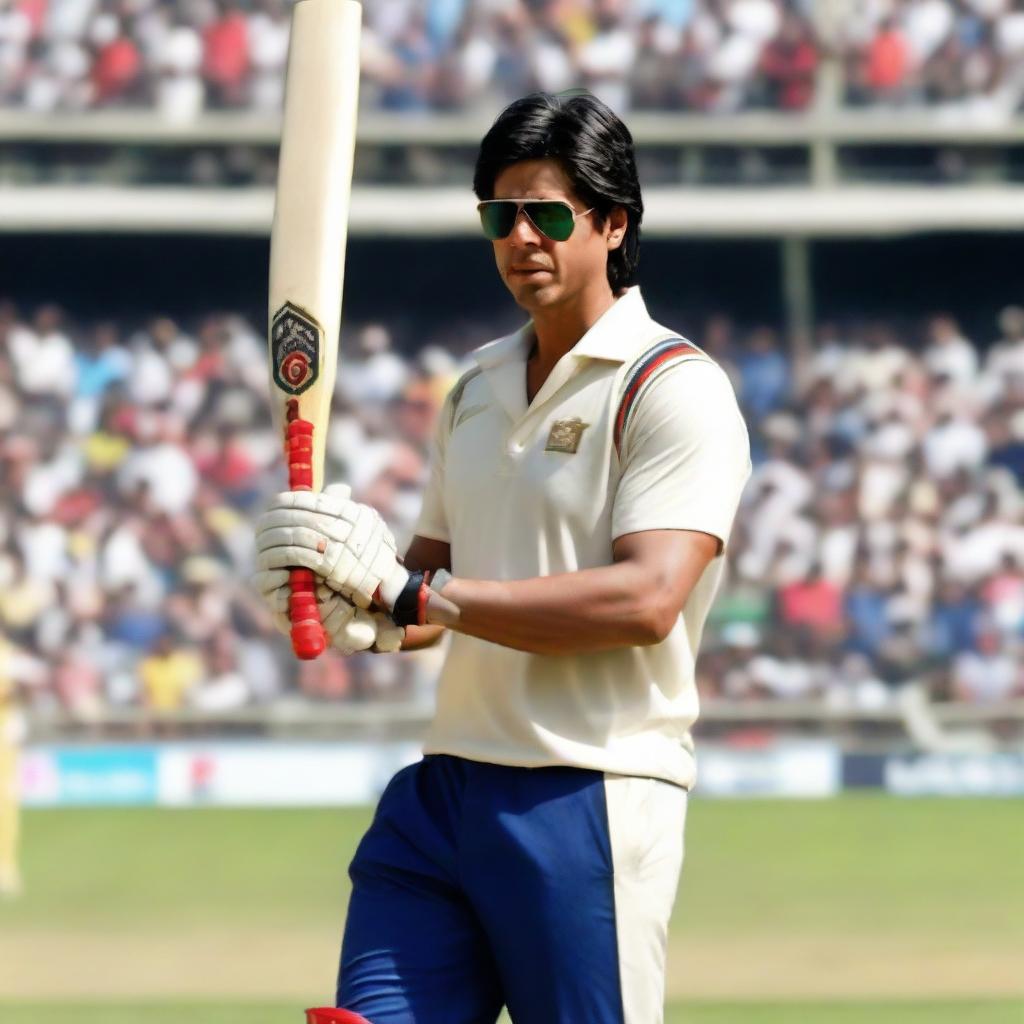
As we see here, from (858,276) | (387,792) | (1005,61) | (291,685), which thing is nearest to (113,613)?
(291,685)

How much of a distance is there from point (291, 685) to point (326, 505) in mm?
11612

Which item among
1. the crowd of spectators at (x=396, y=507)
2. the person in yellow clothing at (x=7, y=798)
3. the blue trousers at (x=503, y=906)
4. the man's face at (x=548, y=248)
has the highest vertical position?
the crowd of spectators at (x=396, y=507)

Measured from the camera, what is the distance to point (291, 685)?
14281mm

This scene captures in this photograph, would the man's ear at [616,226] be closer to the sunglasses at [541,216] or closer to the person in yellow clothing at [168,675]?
the sunglasses at [541,216]

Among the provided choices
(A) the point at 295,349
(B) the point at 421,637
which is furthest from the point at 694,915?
(A) the point at 295,349

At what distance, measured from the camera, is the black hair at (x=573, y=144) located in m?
2.95

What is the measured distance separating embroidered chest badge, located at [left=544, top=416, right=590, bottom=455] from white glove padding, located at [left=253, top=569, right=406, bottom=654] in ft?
1.08

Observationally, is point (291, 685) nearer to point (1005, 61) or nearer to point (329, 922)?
point (329, 922)

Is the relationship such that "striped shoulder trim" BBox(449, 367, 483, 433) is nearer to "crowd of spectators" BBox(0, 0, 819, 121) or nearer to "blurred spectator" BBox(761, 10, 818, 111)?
"crowd of spectators" BBox(0, 0, 819, 121)

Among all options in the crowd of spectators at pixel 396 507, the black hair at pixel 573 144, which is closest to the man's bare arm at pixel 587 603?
the black hair at pixel 573 144

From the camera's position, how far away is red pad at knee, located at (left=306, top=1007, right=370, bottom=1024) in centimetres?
292

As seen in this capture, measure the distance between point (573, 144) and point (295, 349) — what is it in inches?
22.6

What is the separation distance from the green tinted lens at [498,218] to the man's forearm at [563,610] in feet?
1.65

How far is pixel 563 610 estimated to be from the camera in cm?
281
